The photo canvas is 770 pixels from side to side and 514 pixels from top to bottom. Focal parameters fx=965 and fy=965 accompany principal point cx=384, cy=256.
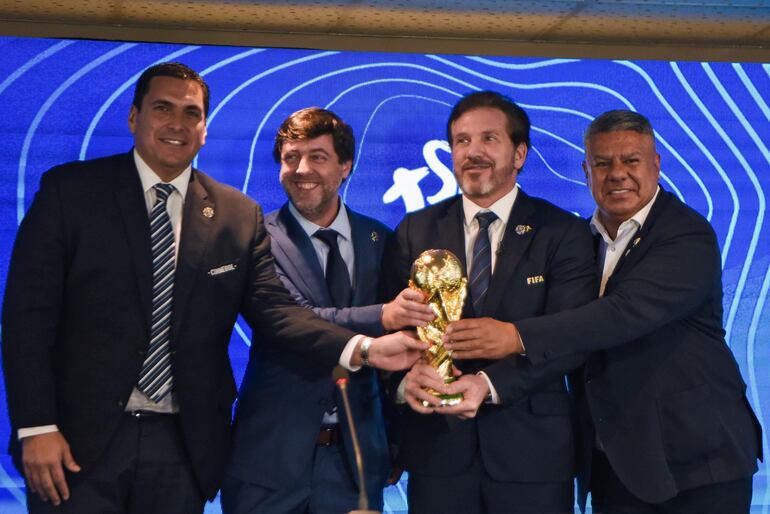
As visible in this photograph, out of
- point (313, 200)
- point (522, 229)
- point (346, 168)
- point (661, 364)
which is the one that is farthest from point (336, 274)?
point (661, 364)

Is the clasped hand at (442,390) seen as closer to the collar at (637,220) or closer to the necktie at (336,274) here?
the necktie at (336,274)

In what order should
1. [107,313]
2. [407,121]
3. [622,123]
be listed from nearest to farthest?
[107,313] → [622,123] → [407,121]

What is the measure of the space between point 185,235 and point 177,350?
34cm

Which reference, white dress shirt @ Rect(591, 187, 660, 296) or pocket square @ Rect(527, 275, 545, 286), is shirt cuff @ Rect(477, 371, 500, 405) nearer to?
pocket square @ Rect(527, 275, 545, 286)

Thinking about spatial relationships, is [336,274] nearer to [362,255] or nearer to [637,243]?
[362,255]

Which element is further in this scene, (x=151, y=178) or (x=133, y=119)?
(x=133, y=119)

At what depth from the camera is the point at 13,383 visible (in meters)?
2.55

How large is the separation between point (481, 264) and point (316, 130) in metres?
0.71

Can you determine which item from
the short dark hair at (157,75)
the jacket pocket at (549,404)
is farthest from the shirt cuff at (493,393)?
the short dark hair at (157,75)

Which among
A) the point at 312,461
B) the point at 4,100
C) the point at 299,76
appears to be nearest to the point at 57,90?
the point at 4,100

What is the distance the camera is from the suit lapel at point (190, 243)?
2750mm

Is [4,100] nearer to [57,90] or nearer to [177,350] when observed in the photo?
[57,90]

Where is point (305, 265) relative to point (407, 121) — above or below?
below

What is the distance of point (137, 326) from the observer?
8.79ft
